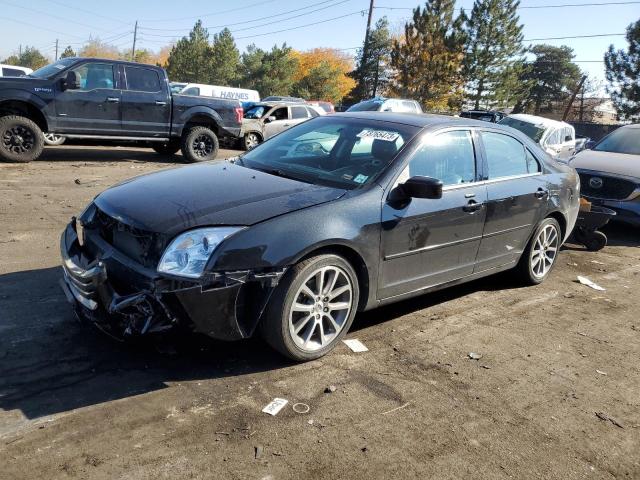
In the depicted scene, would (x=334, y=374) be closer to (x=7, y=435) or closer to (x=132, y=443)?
(x=132, y=443)

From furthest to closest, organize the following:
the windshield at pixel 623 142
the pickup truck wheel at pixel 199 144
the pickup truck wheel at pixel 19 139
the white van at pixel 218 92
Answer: the white van at pixel 218 92 → the pickup truck wheel at pixel 199 144 → the pickup truck wheel at pixel 19 139 → the windshield at pixel 623 142

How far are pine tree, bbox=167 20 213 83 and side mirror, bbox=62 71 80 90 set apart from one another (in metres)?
53.7

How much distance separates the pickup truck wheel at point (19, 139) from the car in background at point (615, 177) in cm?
940

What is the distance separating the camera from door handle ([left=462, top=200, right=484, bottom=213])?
4.42m

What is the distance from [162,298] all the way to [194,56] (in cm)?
6318

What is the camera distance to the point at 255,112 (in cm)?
1788

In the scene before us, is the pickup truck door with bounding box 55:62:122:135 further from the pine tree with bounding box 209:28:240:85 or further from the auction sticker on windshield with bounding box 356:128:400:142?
the pine tree with bounding box 209:28:240:85

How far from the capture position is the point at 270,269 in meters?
3.26

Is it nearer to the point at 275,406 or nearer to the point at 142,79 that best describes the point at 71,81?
the point at 142,79

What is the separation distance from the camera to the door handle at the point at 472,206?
442 cm

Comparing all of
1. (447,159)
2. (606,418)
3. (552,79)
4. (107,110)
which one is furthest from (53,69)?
(552,79)

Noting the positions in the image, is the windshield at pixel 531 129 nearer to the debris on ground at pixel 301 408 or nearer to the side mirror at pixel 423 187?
the side mirror at pixel 423 187

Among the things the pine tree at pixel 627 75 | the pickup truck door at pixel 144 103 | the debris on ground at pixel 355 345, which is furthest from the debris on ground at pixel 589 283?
the pine tree at pixel 627 75

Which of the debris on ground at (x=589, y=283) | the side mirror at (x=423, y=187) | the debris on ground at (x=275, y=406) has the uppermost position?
the side mirror at (x=423, y=187)
